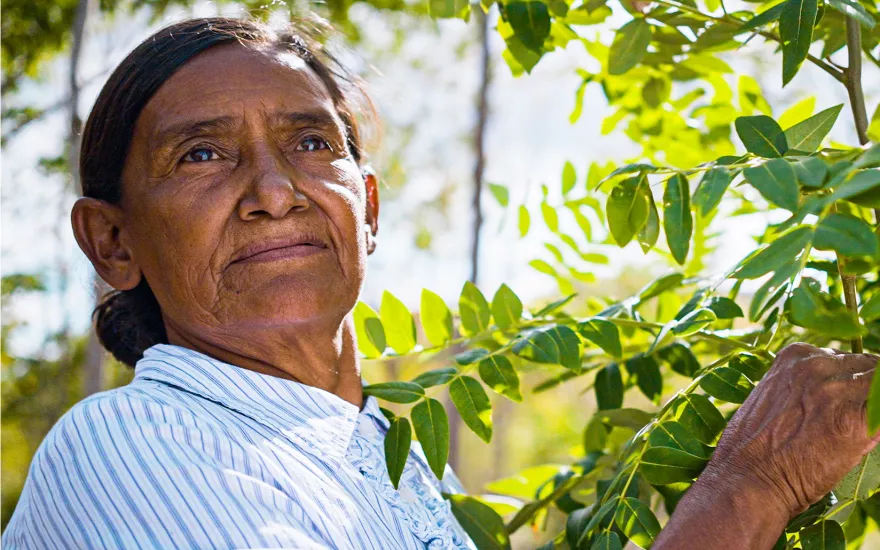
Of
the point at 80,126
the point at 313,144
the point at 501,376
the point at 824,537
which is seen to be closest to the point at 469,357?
the point at 501,376

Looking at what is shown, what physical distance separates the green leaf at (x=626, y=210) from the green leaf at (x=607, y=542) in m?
0.40

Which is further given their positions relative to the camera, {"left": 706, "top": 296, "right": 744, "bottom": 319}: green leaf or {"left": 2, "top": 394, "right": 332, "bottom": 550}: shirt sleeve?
{"left": 706, "top": 296, "right": 744, "bottom": 319}: green leaf

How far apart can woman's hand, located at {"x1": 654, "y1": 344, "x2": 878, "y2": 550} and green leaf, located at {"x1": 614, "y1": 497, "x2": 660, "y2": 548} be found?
5 cm

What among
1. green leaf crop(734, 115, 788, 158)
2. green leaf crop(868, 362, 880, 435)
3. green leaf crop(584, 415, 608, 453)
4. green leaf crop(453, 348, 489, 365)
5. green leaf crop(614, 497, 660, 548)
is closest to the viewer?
green leaf crop(868, 362, 880, 435)

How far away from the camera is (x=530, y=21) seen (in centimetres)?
151

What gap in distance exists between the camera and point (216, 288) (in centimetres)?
152

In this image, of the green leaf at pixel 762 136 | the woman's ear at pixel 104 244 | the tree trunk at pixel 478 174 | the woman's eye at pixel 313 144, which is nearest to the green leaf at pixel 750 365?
the green leaf at pixel 762 136

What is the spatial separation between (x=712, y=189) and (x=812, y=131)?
269mm

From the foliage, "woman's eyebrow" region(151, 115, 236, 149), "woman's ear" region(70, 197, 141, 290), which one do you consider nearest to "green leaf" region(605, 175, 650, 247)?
the foliage

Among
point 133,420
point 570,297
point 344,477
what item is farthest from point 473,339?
point 133,420

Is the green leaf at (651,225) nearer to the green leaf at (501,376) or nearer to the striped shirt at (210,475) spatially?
the green leaf at (501,376)

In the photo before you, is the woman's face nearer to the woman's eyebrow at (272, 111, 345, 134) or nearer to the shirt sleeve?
the woman's eyebrow at (272, 111, 345, 134)

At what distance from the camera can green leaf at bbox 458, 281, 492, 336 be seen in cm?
166

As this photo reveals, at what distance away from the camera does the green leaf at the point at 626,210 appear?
1230 mm
